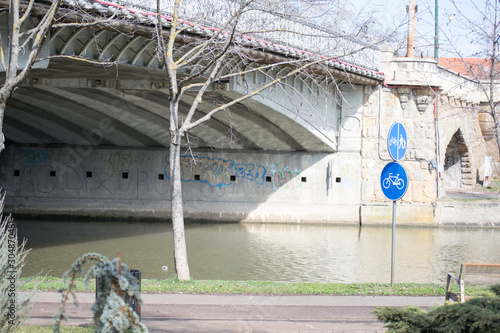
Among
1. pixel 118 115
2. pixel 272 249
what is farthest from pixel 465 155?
pixel 118 115

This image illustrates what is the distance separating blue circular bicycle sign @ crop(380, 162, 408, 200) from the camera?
8.27m

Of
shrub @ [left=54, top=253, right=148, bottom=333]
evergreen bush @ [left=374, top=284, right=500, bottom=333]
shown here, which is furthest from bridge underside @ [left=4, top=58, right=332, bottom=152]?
evergreen bush @ [left=374, top=284, right=500, bottom=333]

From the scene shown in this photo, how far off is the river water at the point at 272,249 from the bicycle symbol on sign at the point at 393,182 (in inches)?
192

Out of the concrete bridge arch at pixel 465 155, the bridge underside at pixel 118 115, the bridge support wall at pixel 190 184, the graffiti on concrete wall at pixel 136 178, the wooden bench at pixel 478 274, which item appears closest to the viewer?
the wooden bench at pixel 478 274

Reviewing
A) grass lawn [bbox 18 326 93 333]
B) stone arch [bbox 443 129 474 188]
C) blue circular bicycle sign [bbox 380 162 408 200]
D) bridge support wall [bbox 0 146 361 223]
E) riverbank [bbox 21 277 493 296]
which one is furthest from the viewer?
stone arch [bbox 443 129 474 188]

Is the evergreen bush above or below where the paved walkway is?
above

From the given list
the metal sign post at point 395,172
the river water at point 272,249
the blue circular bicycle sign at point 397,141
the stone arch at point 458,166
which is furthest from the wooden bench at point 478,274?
the stone arch at point 458,166

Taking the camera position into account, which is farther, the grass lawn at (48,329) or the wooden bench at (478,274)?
the wooden bench at (478,274)

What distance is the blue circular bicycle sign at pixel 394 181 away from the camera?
8.27 m

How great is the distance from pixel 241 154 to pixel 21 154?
9.64 meters

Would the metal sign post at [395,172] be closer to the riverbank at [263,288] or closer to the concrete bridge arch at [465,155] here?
the riverbank at [263,288]

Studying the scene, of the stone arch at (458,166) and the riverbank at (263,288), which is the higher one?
the stone arch at (458,166)

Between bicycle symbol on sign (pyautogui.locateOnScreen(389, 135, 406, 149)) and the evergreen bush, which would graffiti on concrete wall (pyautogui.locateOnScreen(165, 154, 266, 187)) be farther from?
the evergreen bush

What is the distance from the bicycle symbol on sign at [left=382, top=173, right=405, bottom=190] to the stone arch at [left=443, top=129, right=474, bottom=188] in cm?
2493
